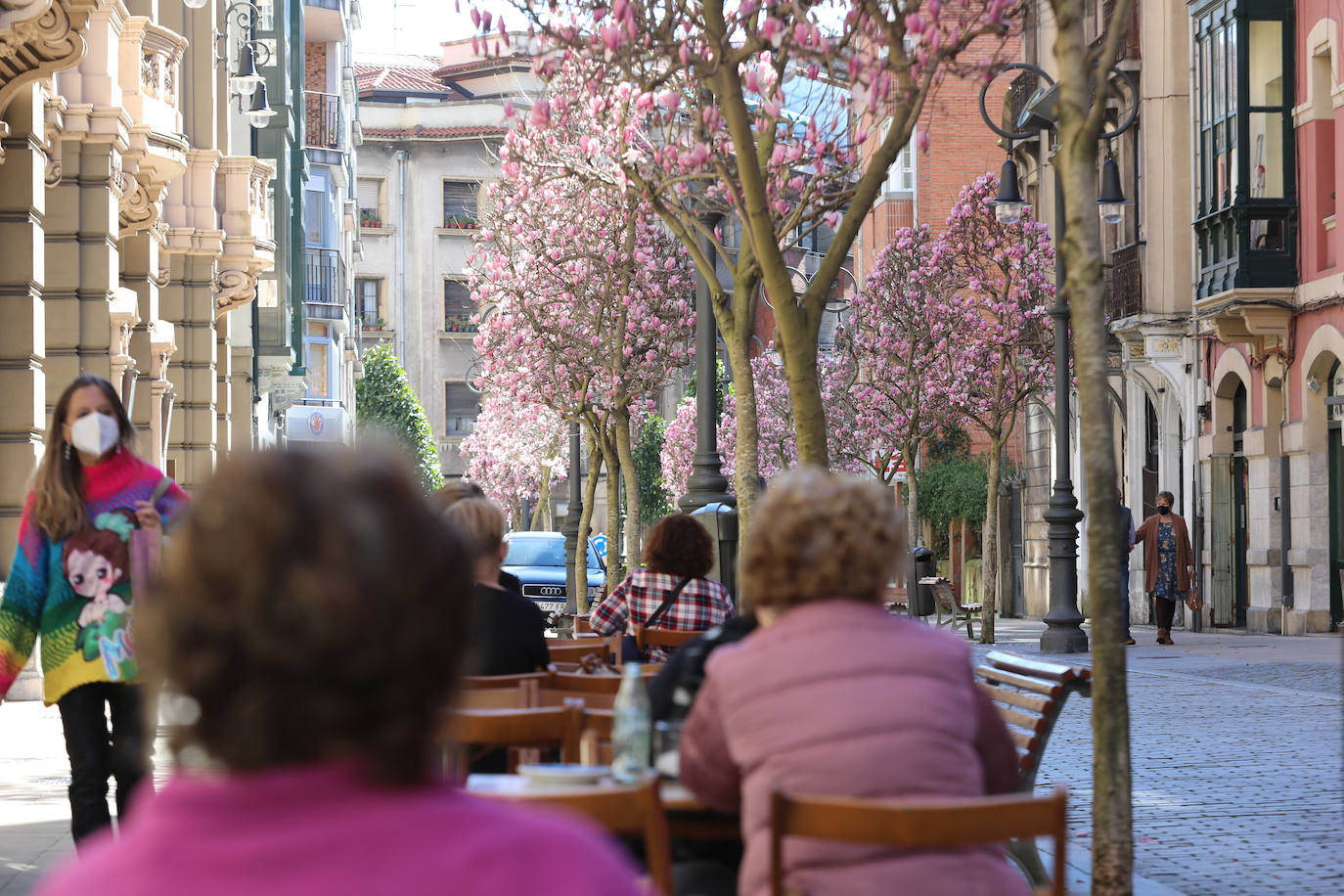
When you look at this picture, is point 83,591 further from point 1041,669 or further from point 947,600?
point 947,600

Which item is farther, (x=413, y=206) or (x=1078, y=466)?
(x=413, y=206)

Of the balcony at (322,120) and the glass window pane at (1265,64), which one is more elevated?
the balcony at (322,120)

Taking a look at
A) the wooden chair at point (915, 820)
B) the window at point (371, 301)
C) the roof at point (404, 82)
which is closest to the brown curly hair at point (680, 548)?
the wooden chair at point (915, 820)

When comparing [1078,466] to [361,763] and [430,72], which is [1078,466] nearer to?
[361,763]

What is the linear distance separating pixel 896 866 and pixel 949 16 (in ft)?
28.8

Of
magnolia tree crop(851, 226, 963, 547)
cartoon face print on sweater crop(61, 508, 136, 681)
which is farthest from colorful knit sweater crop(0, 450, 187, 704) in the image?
magnolia tree crop(851, 226, 963, 547)

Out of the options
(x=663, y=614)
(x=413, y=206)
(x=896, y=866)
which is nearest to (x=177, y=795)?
(x=896, y=866)

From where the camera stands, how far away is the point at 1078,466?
130ft

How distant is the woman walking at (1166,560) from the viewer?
1000 inches

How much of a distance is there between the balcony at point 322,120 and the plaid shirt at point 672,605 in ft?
170

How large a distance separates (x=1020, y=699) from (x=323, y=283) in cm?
5523

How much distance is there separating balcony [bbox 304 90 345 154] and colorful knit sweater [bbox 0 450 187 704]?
53.9m

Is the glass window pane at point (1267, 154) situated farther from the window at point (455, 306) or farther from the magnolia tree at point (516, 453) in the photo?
Answer: the window at point (455, 306)

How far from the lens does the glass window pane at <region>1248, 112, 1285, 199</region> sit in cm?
2858
